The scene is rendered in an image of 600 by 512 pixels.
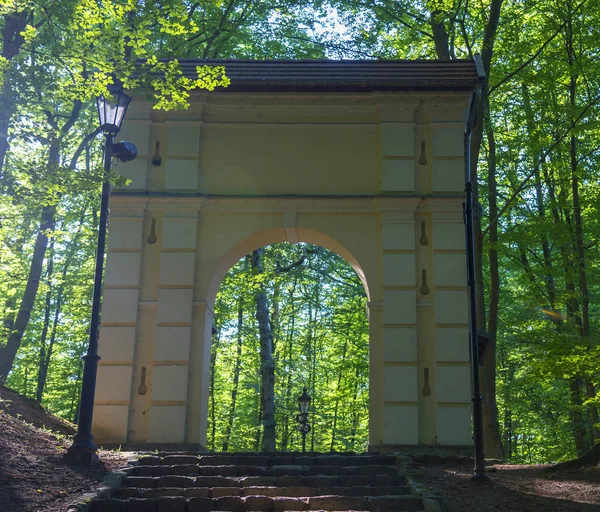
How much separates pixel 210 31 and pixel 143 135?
29.9 ft

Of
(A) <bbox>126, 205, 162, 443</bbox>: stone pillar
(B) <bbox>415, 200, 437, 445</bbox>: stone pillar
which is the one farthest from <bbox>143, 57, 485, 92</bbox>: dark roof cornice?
(A) <bbox>126, 205, 162, 443</bbox>: stone pillar

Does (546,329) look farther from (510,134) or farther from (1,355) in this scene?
(1,355)

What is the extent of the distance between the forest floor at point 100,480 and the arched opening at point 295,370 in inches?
648

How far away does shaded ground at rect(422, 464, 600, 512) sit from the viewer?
9156mm

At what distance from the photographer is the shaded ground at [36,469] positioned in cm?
848

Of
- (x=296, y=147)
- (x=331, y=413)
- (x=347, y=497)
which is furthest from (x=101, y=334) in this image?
(x=331, y=413)

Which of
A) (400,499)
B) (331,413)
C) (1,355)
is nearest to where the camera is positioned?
(400,499)

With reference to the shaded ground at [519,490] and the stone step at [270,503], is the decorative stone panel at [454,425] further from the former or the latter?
the stone step at [270,503]

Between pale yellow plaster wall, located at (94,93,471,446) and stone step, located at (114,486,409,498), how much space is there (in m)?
3.64

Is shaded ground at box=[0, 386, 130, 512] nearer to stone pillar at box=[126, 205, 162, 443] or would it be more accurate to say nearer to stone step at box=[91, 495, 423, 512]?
stone step at box=[91, 495, 423, 512]

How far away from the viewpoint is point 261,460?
11.1 metres

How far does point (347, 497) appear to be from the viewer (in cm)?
932

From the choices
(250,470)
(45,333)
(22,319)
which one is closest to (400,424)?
(250,470)

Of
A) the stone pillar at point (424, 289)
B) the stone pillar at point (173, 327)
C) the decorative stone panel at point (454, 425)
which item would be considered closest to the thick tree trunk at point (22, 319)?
the stone pillar at point (173, 327)
